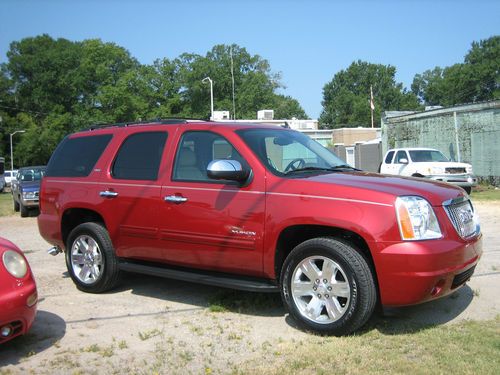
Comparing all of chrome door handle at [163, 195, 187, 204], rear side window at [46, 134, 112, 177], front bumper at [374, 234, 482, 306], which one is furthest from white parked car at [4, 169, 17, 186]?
front bumper at [374, 234, 482, 306]

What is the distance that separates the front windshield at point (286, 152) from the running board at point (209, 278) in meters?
1.04

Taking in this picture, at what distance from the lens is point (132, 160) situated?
5984mm

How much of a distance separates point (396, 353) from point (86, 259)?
3859 millimetres

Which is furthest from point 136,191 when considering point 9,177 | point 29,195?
point 9,177

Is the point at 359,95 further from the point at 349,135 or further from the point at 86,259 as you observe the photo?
the point at 86,259

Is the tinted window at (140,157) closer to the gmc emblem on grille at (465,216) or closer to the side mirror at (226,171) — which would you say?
the side mirror at (226,171)

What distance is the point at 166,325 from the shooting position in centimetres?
504

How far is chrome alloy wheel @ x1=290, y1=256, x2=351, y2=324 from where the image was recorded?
4461mm

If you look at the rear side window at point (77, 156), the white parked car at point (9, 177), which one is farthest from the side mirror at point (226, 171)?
the white parked car at point (9, 177)

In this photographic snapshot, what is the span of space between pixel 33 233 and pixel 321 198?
9.54 meters

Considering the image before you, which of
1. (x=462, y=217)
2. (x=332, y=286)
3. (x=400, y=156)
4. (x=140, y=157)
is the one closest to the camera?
(x=332, y=286)

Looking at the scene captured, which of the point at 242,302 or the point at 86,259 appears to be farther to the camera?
the point at 86,259

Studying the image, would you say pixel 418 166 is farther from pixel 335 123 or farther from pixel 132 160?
pixel 335 123

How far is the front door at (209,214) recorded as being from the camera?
4.89 meters
